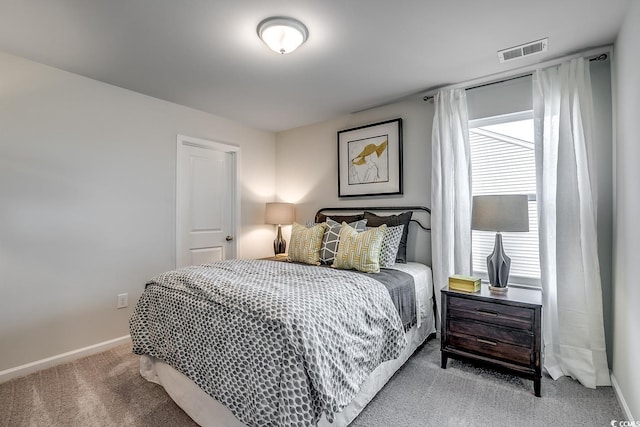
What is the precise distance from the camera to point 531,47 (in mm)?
2189

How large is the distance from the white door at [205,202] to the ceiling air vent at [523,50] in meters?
3.00

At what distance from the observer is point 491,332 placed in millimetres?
2178

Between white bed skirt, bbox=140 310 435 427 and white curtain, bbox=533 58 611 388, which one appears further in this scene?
white curtain, bbox=533 58 611 388

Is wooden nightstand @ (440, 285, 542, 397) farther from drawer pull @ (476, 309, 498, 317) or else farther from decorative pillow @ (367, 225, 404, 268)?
decorative pillow @ (367, 225, 404, 268)

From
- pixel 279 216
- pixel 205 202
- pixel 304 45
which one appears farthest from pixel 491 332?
pixel 205 202

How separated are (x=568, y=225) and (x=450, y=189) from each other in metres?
0.90

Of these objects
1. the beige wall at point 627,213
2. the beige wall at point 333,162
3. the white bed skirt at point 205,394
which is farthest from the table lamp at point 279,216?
the beige wall at point 627,213

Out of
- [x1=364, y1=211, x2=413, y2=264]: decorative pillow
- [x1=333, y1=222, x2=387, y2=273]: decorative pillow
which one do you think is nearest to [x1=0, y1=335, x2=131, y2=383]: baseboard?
[x1=333, y1=222, x2=387, y2=273]: decorative pillow

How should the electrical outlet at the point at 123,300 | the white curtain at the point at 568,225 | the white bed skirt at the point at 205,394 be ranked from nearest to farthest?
the white bed skirt at the point at 205,394 < the white curtain at the point at 568,225 < the electrical outlet at the point at 123,300

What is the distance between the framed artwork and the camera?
3.28 meters

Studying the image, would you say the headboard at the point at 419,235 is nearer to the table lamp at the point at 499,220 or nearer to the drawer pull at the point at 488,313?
the table lamp at the point at 499,220

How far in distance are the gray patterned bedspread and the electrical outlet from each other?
0.91 metres

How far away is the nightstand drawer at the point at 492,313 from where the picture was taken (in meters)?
2.05

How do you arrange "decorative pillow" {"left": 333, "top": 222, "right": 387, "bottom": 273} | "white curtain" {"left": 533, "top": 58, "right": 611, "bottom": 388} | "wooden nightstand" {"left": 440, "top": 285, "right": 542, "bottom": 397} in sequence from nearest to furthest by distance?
"wooden nightstand" {"left": 440, "top": 285, "right": 542, "bottom": 397} → "white curtain" {"left": 533, "top": 58, "right": 611, "bottom": 388} → "decorative pillow" {"left": 333, "top": 222, "right": 387, "bottom": 273}
